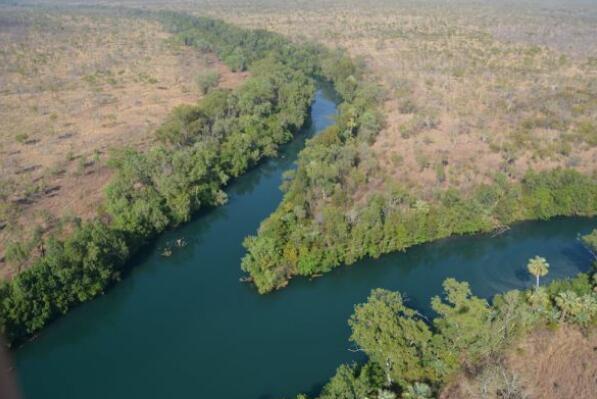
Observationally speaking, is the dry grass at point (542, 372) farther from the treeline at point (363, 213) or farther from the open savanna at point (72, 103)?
the open savanna at point (72, 103)

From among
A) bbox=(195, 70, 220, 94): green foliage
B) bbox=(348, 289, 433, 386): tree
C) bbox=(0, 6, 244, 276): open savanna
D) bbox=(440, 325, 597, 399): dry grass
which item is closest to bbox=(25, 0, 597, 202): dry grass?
bbox=(440, 325, 597, 399): dry grass

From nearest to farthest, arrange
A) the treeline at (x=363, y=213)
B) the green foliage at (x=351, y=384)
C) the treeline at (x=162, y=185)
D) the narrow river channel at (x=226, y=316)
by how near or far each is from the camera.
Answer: the green foliage at (x=351, y=384)
the narrow river channel at (x=226, y=316)
the treeline at (x=162, y=185)
the treeline at (x=363, y=213)

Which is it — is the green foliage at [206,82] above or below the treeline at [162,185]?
above

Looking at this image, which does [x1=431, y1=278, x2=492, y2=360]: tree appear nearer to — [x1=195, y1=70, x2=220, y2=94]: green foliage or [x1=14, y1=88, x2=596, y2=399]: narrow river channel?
[x1=14, y1=88, x2=596, y2=399]: narrow river channel

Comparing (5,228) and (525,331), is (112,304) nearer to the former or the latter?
(5,228)

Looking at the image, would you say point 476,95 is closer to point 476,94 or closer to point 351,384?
point 476,94

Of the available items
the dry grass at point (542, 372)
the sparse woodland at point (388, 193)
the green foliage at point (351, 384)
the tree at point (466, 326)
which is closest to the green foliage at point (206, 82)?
the sparse woodland at point (388, 193)

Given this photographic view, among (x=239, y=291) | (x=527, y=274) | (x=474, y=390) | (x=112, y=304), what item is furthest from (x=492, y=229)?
(x=112, y=304)
